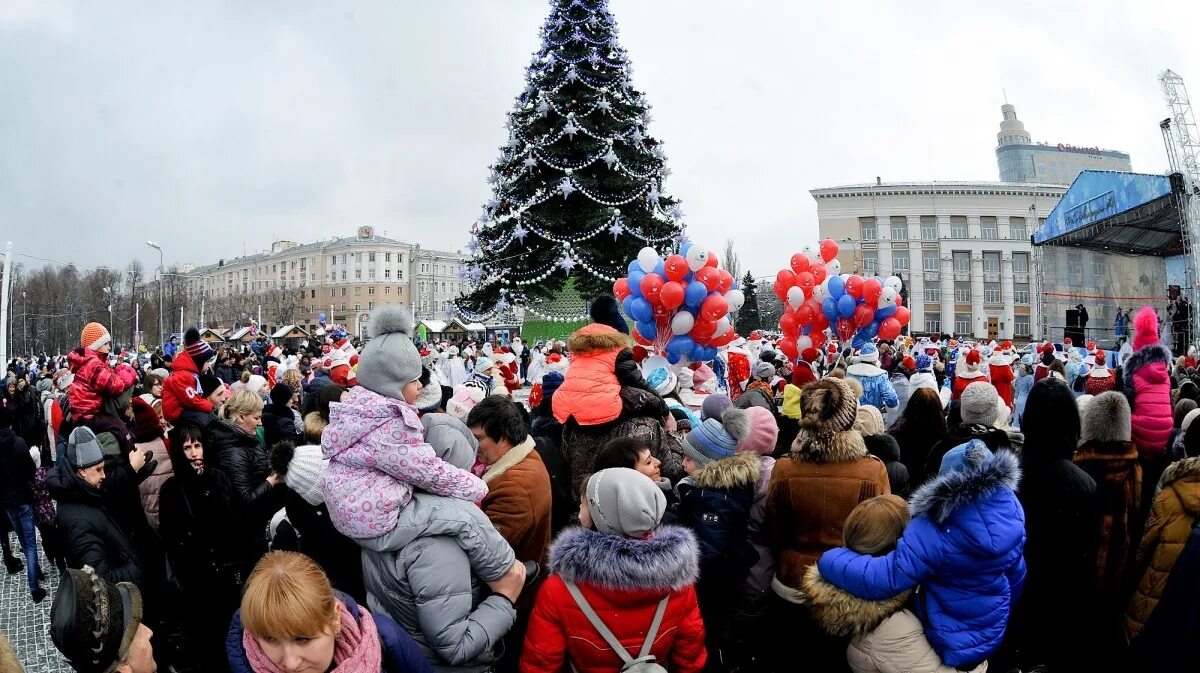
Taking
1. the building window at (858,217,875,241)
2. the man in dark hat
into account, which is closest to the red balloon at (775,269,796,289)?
the man in dark hat

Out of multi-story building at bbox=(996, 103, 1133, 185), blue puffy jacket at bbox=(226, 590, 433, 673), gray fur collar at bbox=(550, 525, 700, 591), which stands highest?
multi-story building at bbox=(996, 103, 1133, 185)

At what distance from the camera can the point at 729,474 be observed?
10.6 feet

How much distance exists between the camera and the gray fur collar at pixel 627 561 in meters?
2.38

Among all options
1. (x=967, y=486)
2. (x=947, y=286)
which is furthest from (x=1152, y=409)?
(x=947, y=286)

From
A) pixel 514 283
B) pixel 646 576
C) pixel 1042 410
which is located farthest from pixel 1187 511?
pixel 514 283

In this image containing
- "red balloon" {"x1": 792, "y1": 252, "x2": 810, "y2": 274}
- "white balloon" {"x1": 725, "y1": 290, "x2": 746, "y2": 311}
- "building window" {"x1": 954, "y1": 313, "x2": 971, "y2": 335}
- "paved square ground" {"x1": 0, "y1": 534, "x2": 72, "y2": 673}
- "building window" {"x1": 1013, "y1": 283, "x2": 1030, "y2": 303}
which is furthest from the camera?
"building window" {"x1": 1013, "y1": 283, "x2": 1030, "y2": 303}

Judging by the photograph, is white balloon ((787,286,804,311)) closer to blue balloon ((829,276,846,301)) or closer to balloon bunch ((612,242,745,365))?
blue balloon ((829,276,846,301))

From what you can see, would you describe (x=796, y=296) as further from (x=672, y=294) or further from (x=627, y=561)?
(x=627, y=561)

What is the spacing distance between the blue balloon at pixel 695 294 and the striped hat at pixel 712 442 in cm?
505

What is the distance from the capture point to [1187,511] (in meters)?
3.21

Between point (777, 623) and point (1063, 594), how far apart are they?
149cm

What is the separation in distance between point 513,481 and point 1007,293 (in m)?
67.1

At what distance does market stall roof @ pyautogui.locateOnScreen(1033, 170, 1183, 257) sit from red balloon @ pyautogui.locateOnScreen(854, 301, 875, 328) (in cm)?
1210

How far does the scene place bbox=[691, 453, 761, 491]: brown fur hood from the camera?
3.23m
